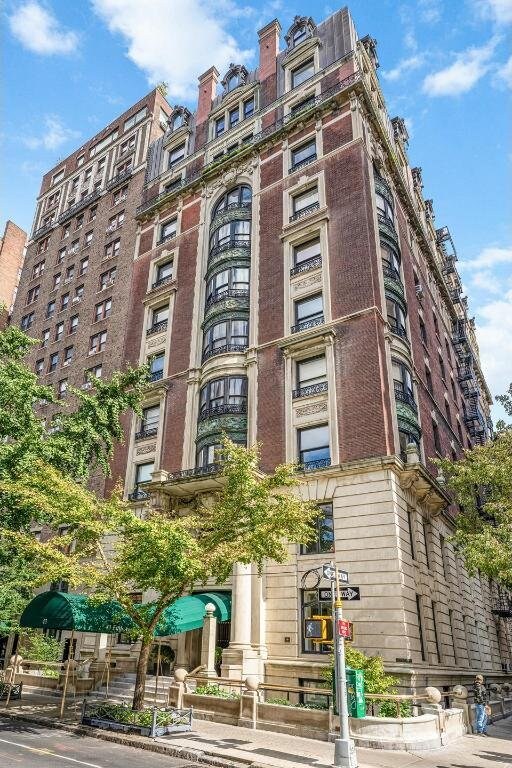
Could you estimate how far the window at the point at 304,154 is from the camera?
32.1 metres

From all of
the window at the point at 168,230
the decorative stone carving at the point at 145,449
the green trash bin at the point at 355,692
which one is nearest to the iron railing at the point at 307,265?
the decorative stone carving at the point at 145,449

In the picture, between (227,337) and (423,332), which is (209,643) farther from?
(423,332)

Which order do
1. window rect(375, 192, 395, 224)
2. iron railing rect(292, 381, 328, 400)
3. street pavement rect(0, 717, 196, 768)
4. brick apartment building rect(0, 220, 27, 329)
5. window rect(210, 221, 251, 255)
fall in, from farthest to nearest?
brick apartment building rect(0, 220, 27, 329), window rect(210, 221, 251, 255), window rect(375, 192, 395, 224), iron railing rect(292, 381, 328, 400), street pavement rect(0, 717, 196, 768)

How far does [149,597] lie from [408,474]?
13452 mm

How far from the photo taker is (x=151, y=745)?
43.4 ft

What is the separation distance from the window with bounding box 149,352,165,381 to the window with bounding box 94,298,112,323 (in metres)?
8.51

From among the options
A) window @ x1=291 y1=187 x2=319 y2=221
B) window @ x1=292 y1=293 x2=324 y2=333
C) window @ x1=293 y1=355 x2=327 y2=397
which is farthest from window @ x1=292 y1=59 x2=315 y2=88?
window @ x1=293 y1=355 x2=327 y2=397

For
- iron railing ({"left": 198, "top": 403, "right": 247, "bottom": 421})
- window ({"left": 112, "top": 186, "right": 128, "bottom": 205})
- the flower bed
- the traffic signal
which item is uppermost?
window ({"left": 112, "top": 186, "right": 128, "bottom": 205})

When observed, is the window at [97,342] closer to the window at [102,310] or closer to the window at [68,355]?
the window at [102,310]

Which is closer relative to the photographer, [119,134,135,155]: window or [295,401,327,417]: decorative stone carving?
[295,401,327,417]: decorative stone carving

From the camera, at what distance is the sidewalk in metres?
11.9

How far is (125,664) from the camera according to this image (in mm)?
23922

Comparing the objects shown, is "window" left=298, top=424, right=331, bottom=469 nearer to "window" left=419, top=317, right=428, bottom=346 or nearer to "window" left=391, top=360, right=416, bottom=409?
"window" left=391, top=360, right=416, bottom=409

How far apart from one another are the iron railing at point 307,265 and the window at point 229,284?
3143 mm
